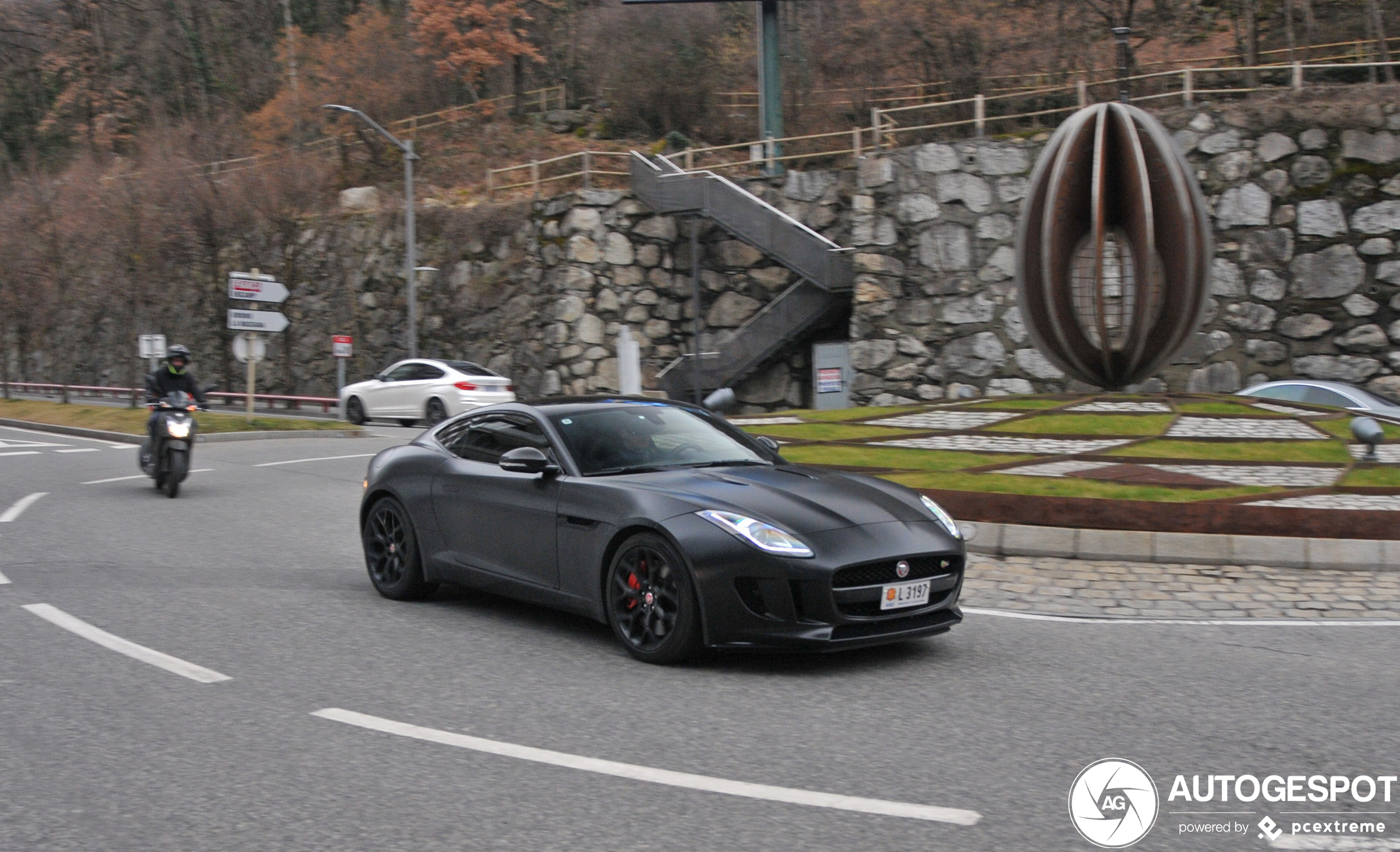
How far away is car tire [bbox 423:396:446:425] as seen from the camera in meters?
27.7

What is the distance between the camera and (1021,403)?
1808 centimetres

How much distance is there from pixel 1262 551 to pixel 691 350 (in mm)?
27189

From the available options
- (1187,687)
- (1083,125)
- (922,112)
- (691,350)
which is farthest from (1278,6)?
(1187,687)

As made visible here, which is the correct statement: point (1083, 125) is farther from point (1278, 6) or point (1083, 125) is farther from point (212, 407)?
point (212, 407)

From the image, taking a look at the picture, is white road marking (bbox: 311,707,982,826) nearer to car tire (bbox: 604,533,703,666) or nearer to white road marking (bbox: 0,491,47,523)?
car tire (bbox: 604,533,703,666)

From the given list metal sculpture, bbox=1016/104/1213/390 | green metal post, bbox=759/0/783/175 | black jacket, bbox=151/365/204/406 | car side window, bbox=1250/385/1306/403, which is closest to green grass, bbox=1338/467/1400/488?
metal sculpture, bbox=1016/104/1213/390

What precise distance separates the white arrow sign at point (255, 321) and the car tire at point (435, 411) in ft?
11.9

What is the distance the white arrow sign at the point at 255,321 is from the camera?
27516 millimetres

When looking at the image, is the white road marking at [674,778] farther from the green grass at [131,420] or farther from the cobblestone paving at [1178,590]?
the green grass at [131,420]

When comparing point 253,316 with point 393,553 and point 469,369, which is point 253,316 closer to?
point 469,369

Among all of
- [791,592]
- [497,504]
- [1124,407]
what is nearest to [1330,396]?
[1124,407]

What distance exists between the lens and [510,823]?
13.3 feet

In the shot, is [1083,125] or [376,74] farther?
[376,74]

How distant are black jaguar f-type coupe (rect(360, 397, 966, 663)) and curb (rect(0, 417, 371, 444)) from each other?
16.9 m
